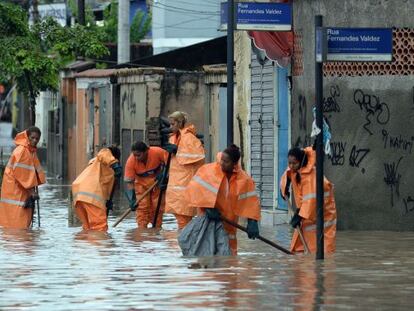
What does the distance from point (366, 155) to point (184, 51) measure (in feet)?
52.6

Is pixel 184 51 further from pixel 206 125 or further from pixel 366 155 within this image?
pixel 366 155

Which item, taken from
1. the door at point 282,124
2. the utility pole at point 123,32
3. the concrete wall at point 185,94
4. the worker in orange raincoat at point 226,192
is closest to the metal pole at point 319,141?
the worker in orange raincoat at point 226,192

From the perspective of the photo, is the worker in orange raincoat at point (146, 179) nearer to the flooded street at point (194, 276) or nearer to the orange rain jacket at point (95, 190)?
the orange rain jacket at point (95, 190)

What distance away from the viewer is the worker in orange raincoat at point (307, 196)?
684 inches

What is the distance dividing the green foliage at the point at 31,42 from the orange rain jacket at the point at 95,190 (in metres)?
8.46

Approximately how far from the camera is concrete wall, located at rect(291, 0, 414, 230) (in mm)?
21609

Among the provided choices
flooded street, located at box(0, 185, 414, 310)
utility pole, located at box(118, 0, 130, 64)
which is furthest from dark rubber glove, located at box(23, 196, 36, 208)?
utility pole, located at box(118, 0, 130, 64)

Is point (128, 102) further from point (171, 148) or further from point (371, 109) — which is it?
point (371, 109)

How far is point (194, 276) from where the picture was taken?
15.2 m

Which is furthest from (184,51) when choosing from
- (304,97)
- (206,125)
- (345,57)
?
(345,57)

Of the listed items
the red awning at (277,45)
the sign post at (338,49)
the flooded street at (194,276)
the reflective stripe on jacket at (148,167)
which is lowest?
the flooded street at (194,276)

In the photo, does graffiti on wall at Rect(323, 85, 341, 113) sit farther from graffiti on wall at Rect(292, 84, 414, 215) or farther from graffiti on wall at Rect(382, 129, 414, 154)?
graffiti on wall at Rect(382, 129, 414, 154)

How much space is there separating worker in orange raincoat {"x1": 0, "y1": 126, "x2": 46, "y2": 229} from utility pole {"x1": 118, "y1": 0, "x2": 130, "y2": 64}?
17474 mm

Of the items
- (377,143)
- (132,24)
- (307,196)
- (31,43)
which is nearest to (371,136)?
(377,143)
